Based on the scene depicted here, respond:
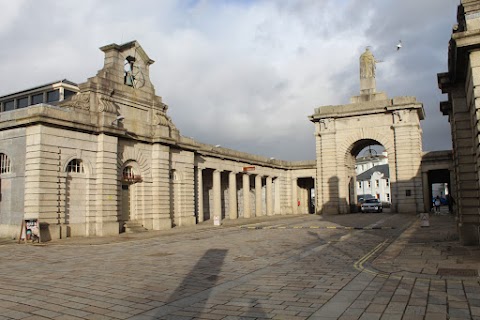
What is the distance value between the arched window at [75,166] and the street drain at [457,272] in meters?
17.2

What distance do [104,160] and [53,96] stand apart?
→ 12055 millimetres

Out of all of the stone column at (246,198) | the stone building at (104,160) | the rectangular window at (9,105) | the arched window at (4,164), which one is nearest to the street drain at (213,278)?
the stone building at (104,160)

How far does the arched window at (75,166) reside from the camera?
67.4 ft

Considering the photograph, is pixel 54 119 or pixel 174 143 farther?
pixel 174 143

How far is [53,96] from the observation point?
30.5 metres

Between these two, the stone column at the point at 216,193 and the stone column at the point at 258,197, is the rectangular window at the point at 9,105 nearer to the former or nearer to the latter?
the stone column at the point at 216,193

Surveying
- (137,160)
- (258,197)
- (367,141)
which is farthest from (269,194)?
(137,160)

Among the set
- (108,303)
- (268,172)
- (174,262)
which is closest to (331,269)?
(174,262)

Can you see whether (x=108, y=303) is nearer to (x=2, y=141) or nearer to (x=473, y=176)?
(x=473, y=176)

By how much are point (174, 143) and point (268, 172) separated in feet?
59.2

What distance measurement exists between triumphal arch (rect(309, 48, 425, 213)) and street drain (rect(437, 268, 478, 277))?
31.1m

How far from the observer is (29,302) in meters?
7.21

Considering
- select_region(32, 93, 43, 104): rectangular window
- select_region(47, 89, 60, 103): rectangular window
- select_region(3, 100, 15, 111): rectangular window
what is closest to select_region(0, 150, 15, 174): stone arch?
select_region(47, 89, 60, 103): rectangular window

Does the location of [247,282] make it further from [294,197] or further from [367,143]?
[294,197]
